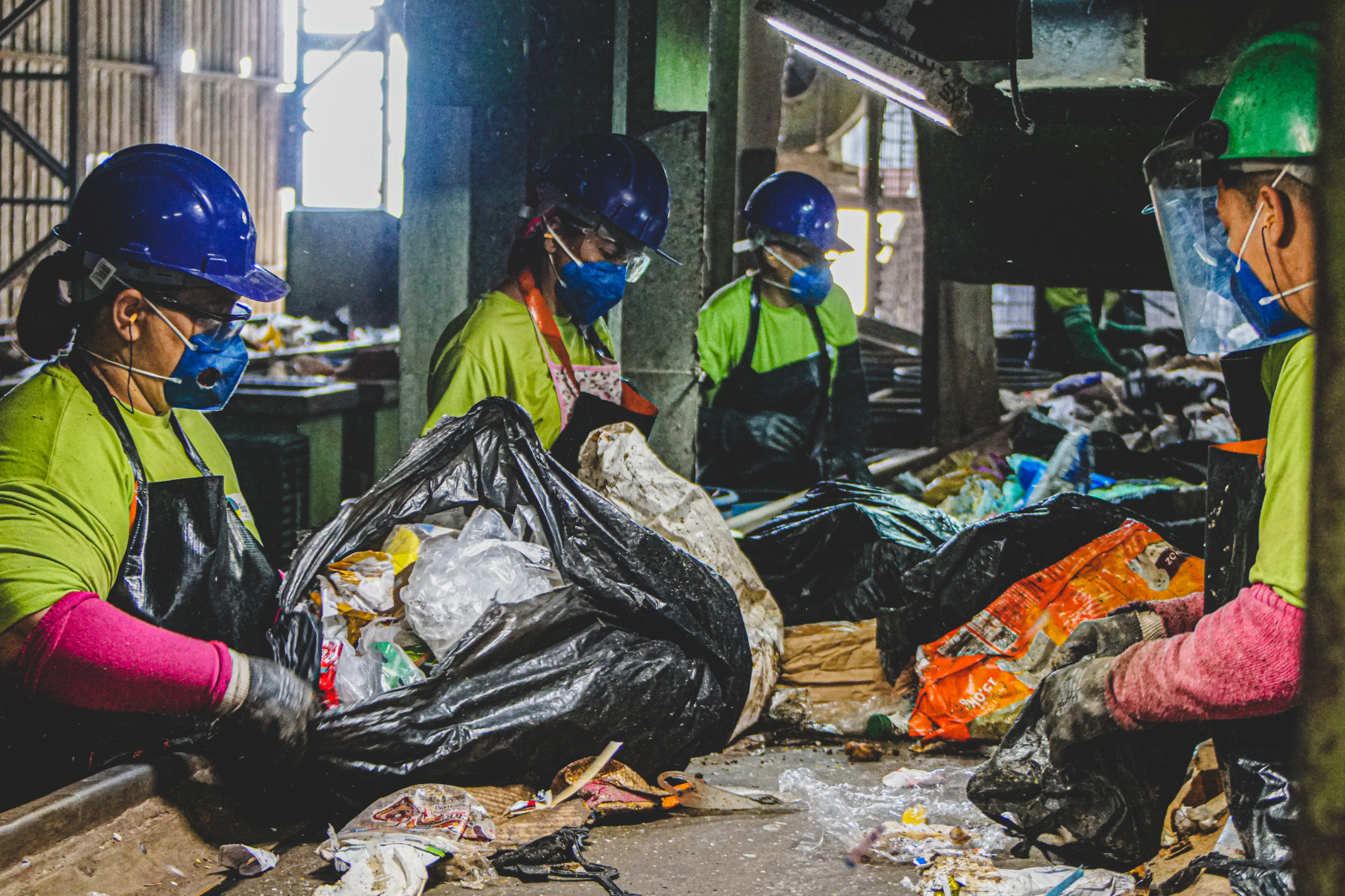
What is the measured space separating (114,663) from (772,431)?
3507 millimetres

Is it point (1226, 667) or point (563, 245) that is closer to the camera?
point (1226, 667)

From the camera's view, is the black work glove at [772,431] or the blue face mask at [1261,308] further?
the black work glove at [772,431]

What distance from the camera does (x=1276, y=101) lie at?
189 cm

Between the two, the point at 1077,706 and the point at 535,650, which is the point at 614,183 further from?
the point at 1077,706

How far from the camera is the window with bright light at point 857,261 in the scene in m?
18.0

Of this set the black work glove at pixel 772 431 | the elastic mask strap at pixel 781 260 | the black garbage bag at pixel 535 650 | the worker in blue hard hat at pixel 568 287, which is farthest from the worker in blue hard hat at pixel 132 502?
the elastic mask strap at pixel 781 260

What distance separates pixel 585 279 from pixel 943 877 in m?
2.15

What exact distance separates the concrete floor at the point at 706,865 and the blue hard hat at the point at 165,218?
3.98 feet

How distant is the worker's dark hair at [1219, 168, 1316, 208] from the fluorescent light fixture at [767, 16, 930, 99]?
1723 mm

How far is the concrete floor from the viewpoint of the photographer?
2.39m

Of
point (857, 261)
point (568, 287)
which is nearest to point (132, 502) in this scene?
point (568, 287)

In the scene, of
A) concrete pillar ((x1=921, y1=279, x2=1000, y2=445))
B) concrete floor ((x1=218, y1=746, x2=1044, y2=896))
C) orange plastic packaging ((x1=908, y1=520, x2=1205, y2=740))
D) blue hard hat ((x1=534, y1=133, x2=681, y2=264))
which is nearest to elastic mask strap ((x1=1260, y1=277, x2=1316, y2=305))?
concrete floor ((x1=218, y1=746, x2=1044, y2=896))

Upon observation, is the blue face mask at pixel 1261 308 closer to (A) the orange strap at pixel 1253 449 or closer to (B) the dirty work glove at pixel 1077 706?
(A) the orange strap at pixel 1253 449

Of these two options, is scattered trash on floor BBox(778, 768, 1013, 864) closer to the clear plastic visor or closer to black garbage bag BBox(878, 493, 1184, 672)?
black garbage bag BBox(878, 493, 1184, 672)
